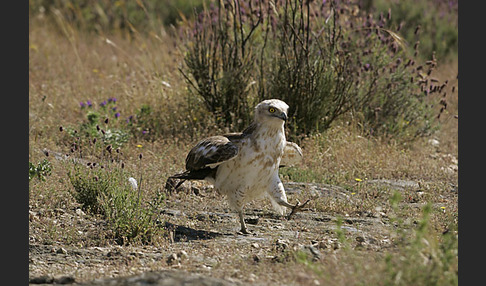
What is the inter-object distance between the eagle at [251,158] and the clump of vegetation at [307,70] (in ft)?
9.06

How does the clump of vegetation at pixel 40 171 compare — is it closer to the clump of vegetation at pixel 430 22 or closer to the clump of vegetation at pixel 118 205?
the clump of vegetation at pixel 118 205

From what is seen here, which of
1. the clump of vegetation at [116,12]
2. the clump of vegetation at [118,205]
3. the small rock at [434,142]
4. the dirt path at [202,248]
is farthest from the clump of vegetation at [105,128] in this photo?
the clump of vegetation at [116,12]

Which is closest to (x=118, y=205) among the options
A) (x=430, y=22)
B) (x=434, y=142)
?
(x=434, y=142)

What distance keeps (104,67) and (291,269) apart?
9.45 meters

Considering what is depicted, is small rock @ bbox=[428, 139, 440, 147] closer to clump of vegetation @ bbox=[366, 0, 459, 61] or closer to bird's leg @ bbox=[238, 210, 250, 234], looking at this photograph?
clump of vegetation @ bbox=[366, 0, 459, 61]

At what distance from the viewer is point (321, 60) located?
947 cm

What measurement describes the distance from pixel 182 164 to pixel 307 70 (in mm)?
2094

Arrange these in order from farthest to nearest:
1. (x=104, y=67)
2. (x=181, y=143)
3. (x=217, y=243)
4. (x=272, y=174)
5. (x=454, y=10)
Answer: (x=454, y=10) < (x=104, y=67) < (x=181, y=143) < (x=272, y=174) < (x=217, y=243)

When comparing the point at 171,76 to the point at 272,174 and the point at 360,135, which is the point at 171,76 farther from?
the point at 272,174

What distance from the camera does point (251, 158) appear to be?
19.8 ft

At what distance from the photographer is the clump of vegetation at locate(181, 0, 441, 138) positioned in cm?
912

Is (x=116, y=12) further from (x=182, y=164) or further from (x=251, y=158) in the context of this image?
(x=251, y=158)

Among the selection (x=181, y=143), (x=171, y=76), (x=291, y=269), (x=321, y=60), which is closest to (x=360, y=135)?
(x=321, y=60)

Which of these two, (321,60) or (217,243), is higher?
(321,60)
